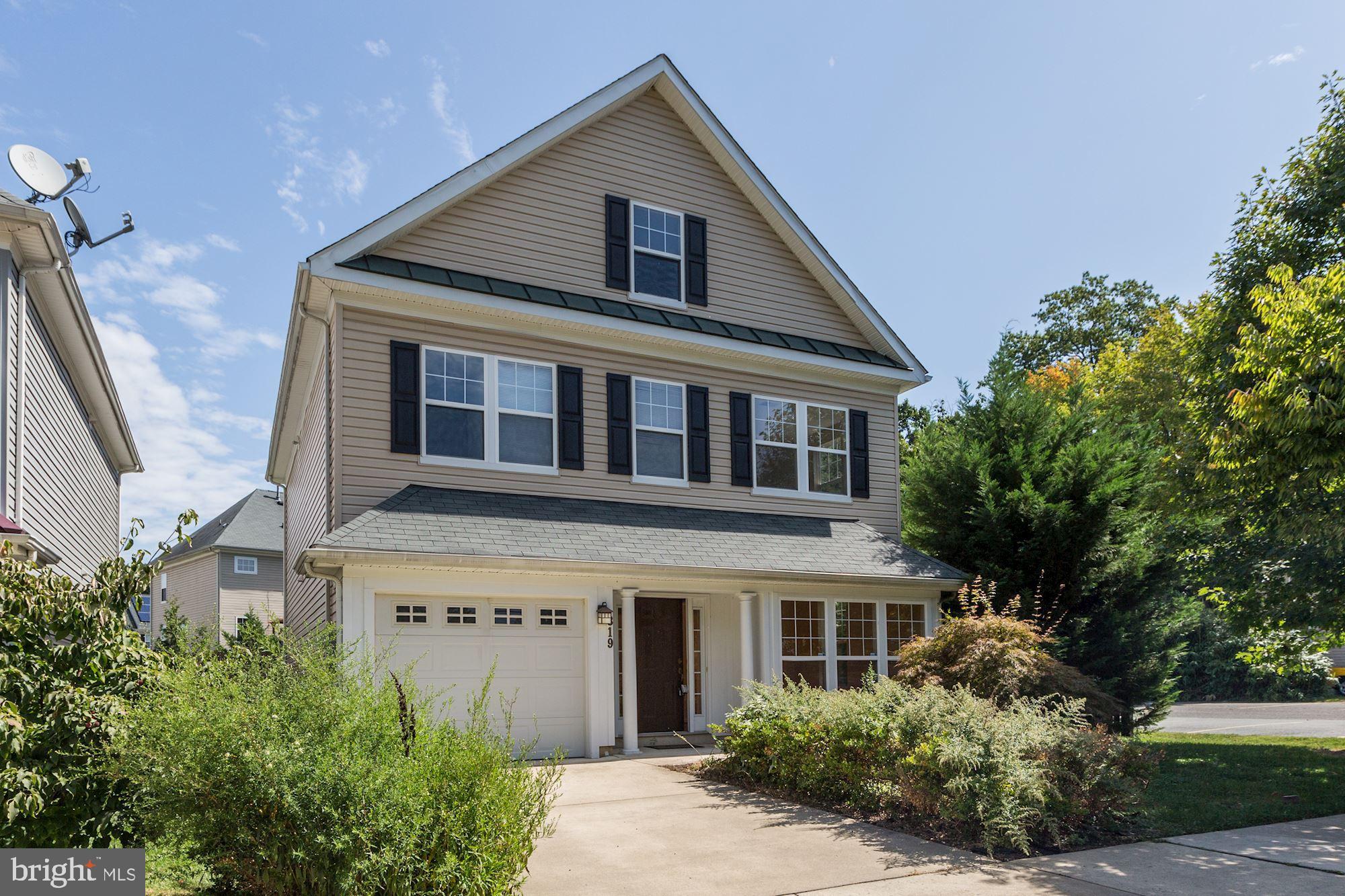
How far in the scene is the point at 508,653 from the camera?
1211 cm

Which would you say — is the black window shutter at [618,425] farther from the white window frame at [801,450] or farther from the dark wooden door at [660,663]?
the white window frame at [801,450]

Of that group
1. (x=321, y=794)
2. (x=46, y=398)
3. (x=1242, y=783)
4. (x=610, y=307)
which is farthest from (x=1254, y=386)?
(x=46, y=398)

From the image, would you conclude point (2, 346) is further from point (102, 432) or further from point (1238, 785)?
point (1238, 785)

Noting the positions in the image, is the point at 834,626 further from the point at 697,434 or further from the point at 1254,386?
the point at 1254,386

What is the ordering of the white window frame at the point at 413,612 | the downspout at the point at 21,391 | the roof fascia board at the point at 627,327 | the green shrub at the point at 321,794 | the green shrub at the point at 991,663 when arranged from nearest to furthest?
the green shrub at the point at 321,794 → the downspout at the point at 21,391 → the green shrub at the point at 991,663 → the white window frame at the point at 413,612 → the roof fascia board at the point at 627,327

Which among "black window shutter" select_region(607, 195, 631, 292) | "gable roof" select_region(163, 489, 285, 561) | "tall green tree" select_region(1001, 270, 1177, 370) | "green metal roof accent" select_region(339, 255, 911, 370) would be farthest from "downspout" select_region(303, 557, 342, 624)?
"tall green tree" select_region(1001, 270, 1177, 370)

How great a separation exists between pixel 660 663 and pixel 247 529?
27809mm

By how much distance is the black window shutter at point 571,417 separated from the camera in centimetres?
1335

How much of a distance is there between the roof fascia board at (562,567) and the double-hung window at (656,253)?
4355 mm

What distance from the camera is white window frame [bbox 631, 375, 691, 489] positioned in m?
14.0

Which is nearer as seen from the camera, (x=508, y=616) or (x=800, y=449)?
(x=508, y=616)

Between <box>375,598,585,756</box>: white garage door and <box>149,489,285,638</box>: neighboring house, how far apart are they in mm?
24956

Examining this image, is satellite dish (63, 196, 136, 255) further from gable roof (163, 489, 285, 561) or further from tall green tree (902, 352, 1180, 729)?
gable roof (163, 489, 285, 561)

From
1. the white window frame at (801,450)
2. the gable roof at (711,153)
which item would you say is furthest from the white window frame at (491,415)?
the white window frame at (801,450)
